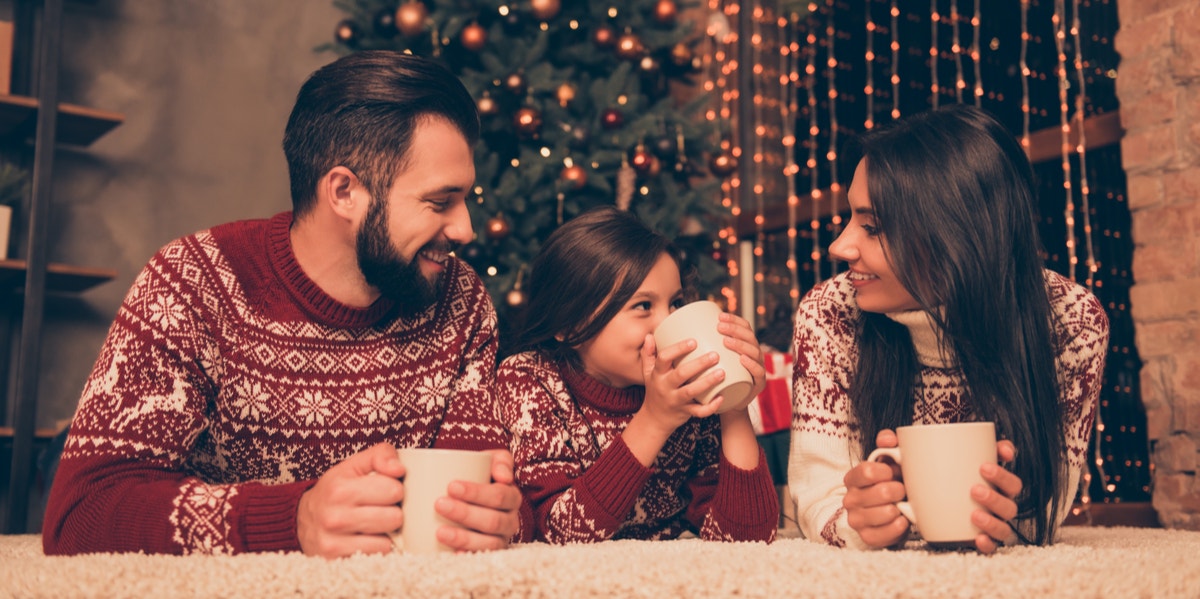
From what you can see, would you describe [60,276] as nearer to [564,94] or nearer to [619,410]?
[564,94]

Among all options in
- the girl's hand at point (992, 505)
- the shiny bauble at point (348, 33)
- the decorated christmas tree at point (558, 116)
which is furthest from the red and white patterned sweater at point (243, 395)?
the shiny bauble at point (348, 33)

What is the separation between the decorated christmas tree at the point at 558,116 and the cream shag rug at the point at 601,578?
2.16 m

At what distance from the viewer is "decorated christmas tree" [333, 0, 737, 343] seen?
9.71 feet

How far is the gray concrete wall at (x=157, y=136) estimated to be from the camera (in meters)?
3.39

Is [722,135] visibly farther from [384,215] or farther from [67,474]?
[67,474]

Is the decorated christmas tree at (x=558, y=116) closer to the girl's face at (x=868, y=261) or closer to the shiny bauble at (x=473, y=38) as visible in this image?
the shiny bauble at (x=473, y=38)

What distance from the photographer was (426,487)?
0.85 meters

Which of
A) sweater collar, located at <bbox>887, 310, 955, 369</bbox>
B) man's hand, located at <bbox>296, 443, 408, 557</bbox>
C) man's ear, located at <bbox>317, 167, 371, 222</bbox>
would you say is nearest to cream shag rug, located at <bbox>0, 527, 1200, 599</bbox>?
man's hand, located at <bbox>296, 443, 408, 557</bbox>

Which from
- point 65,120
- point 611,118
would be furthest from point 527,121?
point 65,120

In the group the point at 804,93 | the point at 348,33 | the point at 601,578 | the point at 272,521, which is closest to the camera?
the point at 601,578

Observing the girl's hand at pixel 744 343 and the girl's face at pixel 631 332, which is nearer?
the girl's hand at pixel 744 343

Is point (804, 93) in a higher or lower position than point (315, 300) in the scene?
higher

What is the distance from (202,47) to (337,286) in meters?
2.79

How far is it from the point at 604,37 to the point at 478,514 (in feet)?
8.17
